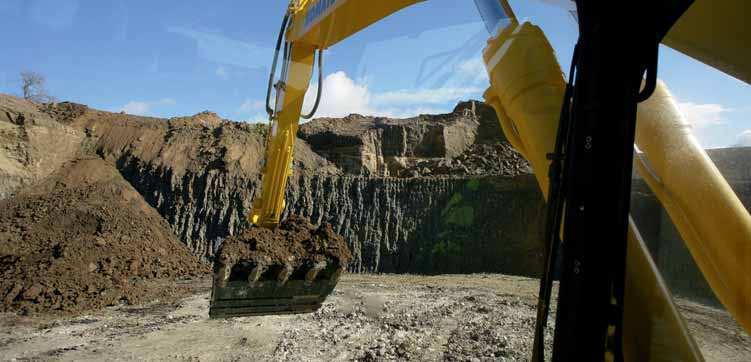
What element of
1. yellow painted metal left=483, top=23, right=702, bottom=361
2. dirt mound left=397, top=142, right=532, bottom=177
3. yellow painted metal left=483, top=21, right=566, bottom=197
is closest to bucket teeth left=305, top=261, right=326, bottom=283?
yellow painted metal left=483, top=23, right=702, bottom=361

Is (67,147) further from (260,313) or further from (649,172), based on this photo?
(649,172)

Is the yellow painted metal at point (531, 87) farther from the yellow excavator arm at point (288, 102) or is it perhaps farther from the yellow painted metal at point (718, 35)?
the yellow excavator arm at point (288, 102)

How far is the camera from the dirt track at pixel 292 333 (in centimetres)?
626

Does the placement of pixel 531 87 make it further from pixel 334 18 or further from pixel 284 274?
pixel 284 274

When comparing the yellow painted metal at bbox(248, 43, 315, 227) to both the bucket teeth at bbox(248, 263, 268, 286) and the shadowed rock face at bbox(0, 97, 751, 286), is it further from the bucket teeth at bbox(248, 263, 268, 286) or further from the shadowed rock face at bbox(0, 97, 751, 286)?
the shadowed rock face at bbox(0, 97, 751, 286)

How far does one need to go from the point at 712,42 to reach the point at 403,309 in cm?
822

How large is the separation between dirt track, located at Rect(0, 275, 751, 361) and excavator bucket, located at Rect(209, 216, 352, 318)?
1.03 meters

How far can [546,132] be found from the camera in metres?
1.69

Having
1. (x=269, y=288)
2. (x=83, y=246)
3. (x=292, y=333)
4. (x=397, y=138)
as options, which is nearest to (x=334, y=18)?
(x=269, y=288)

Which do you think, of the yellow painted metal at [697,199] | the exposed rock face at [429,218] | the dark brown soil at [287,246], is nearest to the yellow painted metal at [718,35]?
the yellow painted metal at [697,199]

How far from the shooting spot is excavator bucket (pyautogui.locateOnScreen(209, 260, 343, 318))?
520 centimetres

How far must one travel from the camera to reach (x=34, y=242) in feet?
37.7

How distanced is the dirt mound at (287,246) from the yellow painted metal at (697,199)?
4.33 meters

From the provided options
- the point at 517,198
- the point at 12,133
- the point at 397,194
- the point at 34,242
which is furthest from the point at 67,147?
the point at 517,198
